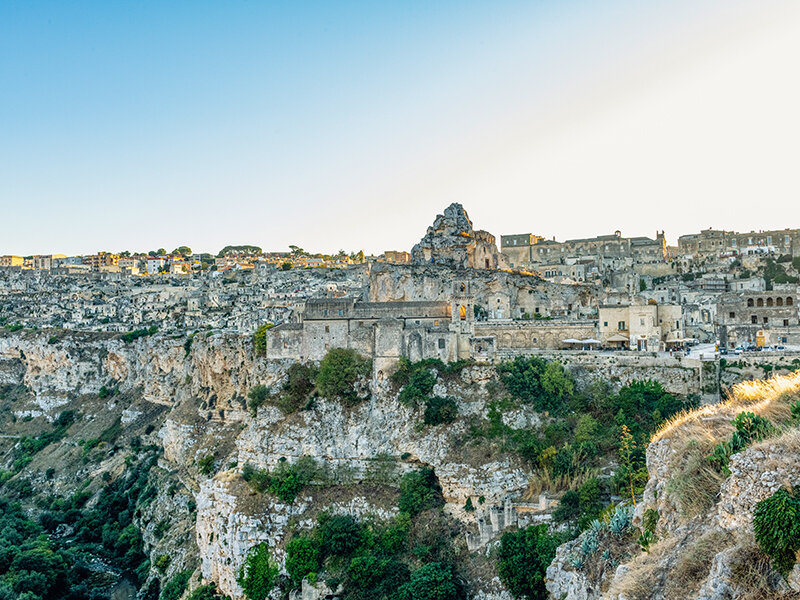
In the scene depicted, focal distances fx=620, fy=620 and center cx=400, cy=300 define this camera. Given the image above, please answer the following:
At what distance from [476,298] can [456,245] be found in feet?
27.0

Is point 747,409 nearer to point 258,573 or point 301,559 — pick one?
point 301,559

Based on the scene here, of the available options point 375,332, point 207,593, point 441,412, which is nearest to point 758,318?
point 441,412

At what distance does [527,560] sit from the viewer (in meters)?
22.2

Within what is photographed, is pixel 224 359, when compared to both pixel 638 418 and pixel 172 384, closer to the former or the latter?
pixel 172 384

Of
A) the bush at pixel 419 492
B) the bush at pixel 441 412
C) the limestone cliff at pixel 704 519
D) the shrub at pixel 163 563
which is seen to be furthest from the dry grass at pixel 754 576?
the shrub at pixel 163 563

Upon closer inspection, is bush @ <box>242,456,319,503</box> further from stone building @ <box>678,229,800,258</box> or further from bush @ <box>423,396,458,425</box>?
stone building @ <box>678,229,800,258</box>

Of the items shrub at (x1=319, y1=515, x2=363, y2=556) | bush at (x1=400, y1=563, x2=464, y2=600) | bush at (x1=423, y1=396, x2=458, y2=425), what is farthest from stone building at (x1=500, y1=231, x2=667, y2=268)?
Answer: bush at (x1=400, y1=563, x2=464, y2=600)

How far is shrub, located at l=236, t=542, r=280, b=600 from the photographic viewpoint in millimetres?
25172

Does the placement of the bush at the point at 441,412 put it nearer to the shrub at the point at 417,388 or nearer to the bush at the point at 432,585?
the shrub at the point at 417,388

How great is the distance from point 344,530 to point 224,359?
1541cm

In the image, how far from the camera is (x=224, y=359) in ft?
122

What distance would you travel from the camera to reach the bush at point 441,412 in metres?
27.8

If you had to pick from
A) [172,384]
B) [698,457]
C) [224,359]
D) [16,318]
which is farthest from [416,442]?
[16,318]

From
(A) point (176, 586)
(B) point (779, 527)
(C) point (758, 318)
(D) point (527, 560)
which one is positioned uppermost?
(C) point (758, 318)
